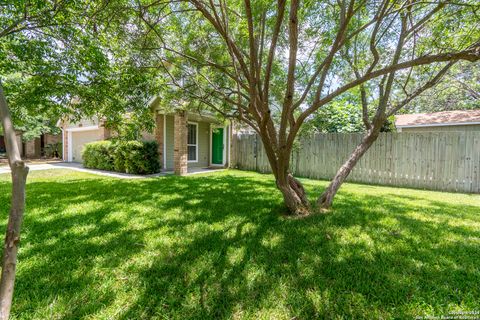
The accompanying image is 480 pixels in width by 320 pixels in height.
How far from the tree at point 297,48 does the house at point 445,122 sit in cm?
566

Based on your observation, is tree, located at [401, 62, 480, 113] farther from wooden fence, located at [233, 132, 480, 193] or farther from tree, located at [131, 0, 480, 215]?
tree, located at [131, 0, 480, 215]

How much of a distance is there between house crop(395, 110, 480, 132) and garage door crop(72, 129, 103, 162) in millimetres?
Answer: 15810

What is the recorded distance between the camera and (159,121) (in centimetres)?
991

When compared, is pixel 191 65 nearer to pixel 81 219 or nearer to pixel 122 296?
pixel 81 219

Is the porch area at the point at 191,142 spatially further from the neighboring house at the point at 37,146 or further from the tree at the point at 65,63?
the neighboring house at the point at 37,146

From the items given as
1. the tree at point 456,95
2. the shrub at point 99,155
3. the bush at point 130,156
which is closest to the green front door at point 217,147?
the bush at point 130,156

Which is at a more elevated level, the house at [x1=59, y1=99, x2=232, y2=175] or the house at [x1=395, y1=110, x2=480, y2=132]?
the house at [x1=395, y1=110, x2=480, y2=132]

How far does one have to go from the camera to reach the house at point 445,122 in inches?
A: 385

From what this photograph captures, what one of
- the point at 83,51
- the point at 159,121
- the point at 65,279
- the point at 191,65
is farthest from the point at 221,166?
the point at 65,279

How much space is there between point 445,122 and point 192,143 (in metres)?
11.5

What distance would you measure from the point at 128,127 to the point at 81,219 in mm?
3085

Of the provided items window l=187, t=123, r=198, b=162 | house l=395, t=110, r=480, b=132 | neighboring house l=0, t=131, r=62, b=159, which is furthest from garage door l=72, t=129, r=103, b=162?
house l=395, t=110, r=480, b=132

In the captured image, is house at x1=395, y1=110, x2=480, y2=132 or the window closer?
house at x1=395, y1=110, x2=480, y2=132

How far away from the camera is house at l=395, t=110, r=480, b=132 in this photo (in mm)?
9773
